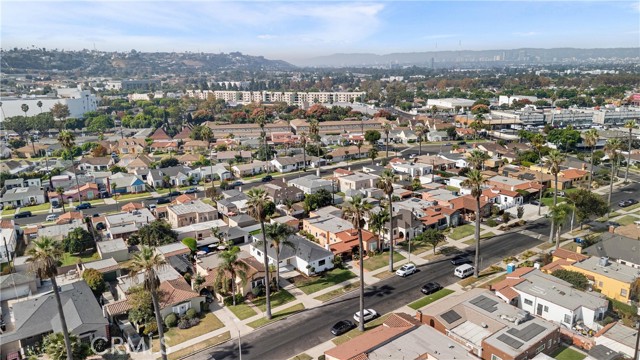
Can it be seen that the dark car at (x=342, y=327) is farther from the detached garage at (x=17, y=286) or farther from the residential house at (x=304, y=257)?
the detached garage at (x=17, y=286)

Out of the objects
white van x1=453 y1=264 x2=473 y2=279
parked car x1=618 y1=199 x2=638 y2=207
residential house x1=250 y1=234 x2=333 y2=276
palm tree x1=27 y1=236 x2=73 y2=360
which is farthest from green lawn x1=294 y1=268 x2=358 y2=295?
parked car x1=618 y1=199 x2=638 y2=207

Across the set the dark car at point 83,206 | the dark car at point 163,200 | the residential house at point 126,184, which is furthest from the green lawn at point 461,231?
the dark car at point 83,206

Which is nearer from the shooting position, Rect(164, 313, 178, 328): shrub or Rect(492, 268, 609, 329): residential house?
Rect(492, 268, 609, 329): residential house

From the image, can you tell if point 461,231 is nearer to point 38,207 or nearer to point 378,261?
point 378,261

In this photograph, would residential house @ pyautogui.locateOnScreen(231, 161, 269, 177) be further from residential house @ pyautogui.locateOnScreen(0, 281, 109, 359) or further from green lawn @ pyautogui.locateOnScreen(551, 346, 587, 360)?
green lawn @ pyautogui.locateOnScreen(551, 346, 587, 360)

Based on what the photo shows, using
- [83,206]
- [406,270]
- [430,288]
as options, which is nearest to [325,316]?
[430,288]

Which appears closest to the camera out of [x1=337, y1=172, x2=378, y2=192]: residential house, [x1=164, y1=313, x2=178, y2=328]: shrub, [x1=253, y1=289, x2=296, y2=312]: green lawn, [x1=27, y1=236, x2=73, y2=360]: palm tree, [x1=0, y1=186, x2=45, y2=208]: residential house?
[x1=27, y1=236, x2=73, y2=360]: palm tree
